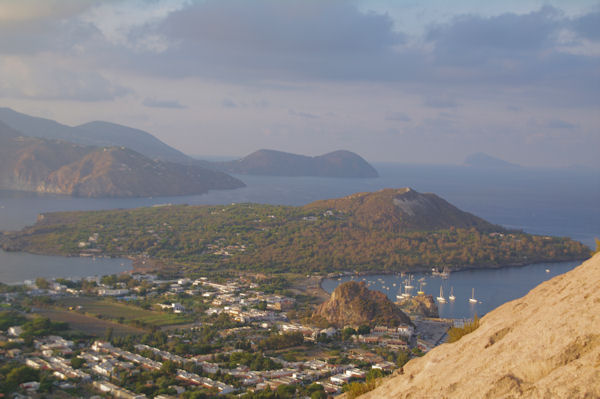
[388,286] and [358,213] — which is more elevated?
[358,213]

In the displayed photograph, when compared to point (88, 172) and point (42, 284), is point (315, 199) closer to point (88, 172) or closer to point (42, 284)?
point (88, 172)

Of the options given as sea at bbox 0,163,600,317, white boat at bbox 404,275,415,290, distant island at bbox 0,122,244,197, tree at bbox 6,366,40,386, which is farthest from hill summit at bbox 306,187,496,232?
tree at bbox 6,366,40,386

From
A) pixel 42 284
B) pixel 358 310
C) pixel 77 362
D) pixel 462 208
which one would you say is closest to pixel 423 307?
pixel 358 310

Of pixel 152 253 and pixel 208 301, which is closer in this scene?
pixel 208 301

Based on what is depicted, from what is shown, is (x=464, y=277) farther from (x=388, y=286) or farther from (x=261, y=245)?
(x=261, y=245)

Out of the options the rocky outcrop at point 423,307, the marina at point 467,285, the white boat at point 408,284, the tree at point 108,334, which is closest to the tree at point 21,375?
the tree at point 108,334

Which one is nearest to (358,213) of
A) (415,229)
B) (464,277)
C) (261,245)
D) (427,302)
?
(415,229)
